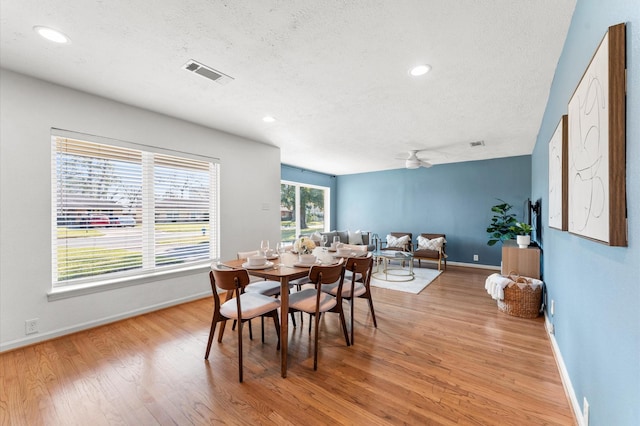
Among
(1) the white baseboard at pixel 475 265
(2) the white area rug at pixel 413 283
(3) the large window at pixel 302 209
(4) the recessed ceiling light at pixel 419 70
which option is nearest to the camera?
(4) the recessed ceiling light at pixel 419 70

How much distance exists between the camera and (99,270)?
3.07 meters

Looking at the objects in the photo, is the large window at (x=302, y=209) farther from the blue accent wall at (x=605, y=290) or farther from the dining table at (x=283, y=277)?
the blue accent wall at (x=605, y=290)

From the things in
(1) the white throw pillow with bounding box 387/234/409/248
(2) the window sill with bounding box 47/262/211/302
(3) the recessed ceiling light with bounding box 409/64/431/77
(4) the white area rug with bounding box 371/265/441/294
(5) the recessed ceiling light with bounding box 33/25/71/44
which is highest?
(5) the recessed ceiling light with bounding box 33/25/71/44

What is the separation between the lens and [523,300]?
10.4ft

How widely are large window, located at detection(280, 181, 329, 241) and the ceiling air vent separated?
4067 mm

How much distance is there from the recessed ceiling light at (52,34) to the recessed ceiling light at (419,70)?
9.13 feet

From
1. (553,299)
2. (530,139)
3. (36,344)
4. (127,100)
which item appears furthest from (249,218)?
(530,139)

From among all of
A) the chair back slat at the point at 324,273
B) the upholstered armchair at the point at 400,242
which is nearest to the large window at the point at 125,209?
the chair back slat at the point at 324,273

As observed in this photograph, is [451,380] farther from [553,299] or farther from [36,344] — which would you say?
[36,344]

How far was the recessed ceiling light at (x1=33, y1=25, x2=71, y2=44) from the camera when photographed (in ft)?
6.28

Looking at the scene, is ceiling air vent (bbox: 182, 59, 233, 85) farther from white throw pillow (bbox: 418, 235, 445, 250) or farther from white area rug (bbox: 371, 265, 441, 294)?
white throw pillow (bbox: 418, 235, 445, 250)

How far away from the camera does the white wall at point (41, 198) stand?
2459 mm

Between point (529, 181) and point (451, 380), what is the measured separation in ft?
17.7

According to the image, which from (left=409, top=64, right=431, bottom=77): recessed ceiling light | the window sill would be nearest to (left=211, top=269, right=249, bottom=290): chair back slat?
the window sill
